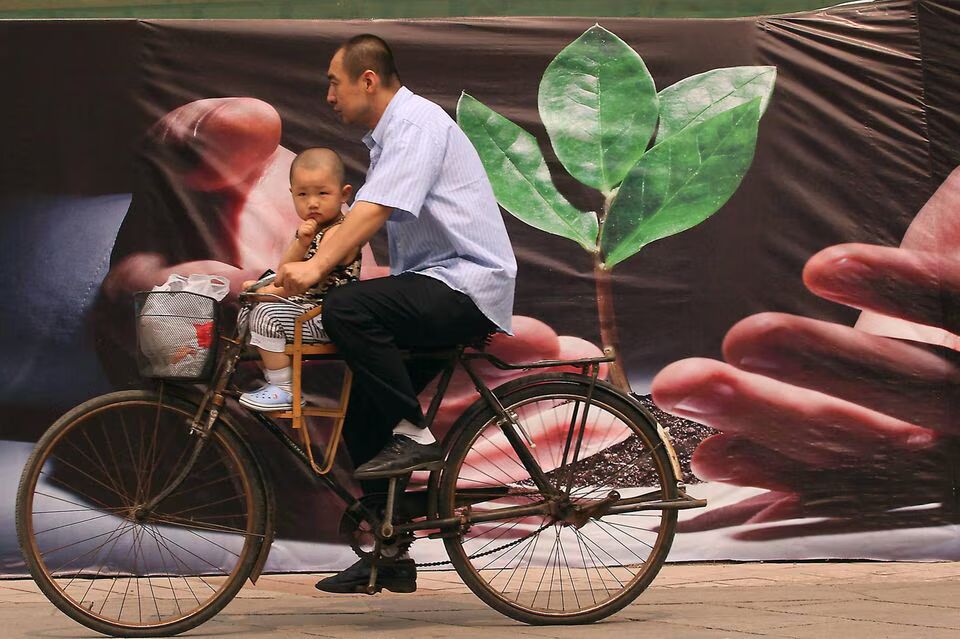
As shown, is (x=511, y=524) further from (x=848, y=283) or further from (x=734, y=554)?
(x=848, y=283)

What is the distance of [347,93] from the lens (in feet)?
15.1

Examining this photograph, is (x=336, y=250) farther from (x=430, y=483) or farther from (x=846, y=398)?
(x=846, y=398)

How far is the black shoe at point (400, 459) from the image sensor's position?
4.53 meters

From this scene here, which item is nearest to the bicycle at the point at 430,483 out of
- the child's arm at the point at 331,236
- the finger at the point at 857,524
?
the child's arm at the point at 331,236

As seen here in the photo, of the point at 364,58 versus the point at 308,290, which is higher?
the point at 364,58

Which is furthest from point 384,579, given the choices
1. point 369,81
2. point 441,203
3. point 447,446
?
point 369,81

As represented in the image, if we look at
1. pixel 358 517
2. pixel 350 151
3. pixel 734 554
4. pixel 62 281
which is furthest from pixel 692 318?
pixel 62 281

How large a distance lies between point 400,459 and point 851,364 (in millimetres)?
2439

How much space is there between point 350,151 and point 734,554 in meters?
2.41

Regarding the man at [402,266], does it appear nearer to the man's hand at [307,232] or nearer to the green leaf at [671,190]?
the man's hand at [307,232]

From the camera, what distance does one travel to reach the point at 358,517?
15.4 feet

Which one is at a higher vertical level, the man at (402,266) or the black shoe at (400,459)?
the man at (402,266)

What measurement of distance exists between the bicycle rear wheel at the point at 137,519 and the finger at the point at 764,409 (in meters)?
2.00

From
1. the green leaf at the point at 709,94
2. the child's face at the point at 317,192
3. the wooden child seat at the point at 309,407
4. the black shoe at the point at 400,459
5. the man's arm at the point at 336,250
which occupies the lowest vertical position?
the black shoe at the point at 400,459
